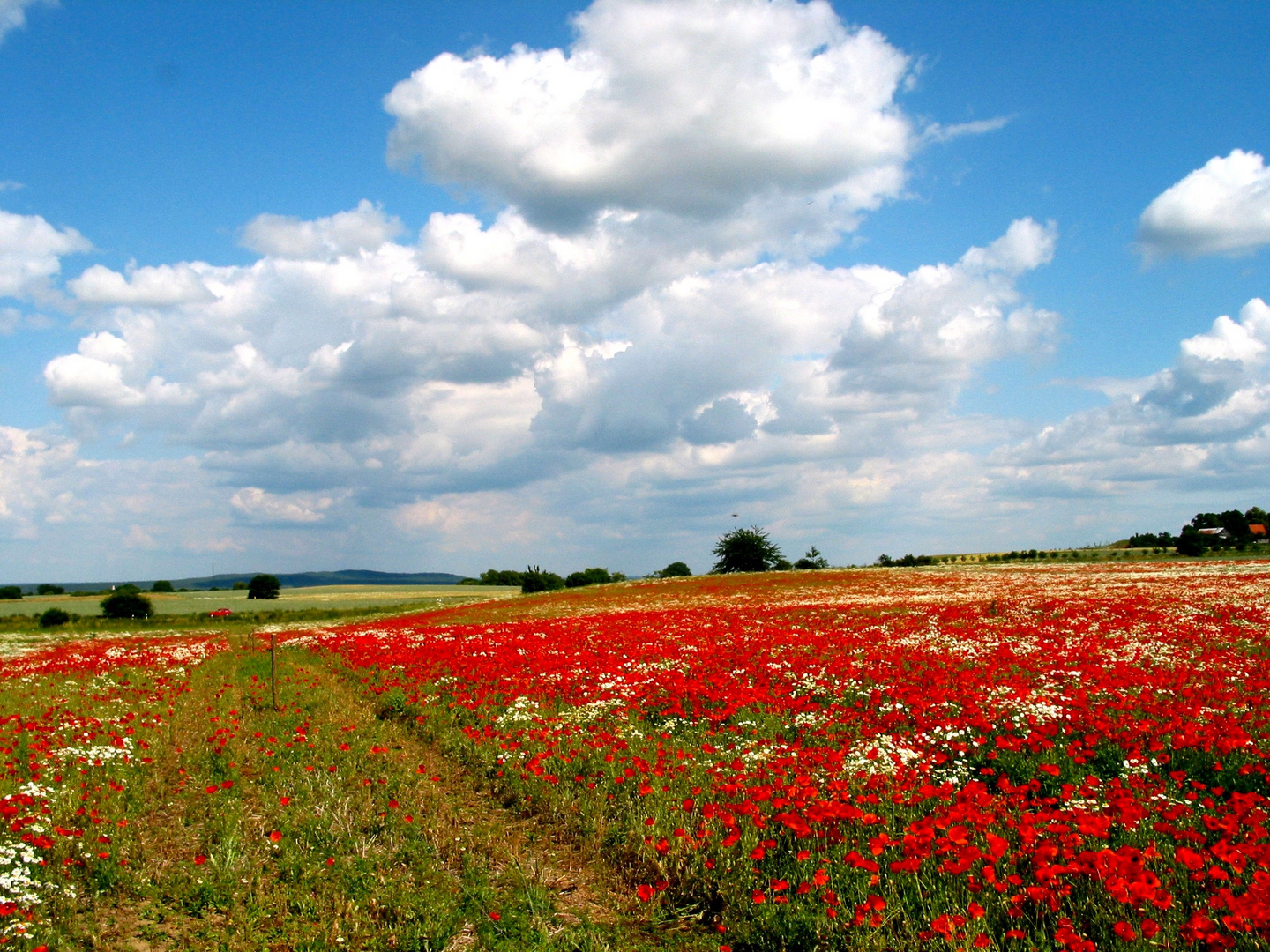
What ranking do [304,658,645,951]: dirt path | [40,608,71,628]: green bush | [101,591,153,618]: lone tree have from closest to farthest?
1. [304,658,645,951]: dirt path
2. [40,608,71,628]: green bush
3. [101,591,153,618]: lone tree

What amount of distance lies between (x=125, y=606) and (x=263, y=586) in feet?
119

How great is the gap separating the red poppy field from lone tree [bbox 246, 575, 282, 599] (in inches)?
3270

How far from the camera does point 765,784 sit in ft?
27.2

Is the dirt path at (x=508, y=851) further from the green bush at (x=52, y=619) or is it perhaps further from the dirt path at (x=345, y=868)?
the green bush at (x=52, y=619)

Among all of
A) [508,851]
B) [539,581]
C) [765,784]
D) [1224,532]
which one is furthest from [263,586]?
[1224,532]

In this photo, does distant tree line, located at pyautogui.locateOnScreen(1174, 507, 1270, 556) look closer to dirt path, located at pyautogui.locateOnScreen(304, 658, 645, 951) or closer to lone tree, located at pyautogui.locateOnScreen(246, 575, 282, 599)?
dirt path, located at pyautogui.locateOnScreen(304, 658, 645, 951)

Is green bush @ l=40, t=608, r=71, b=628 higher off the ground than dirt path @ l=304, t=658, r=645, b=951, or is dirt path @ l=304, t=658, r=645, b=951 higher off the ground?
dirt path @ l=304, t=658, r=645, b=951

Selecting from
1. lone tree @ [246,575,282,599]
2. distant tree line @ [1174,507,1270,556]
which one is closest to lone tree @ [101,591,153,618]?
lone tree @ [246,575,282,599]

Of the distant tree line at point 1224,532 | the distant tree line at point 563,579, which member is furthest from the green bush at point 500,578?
the distant tree line at point 1224,532

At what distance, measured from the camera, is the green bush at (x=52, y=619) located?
5366cm

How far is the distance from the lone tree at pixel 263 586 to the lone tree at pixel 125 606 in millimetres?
34215

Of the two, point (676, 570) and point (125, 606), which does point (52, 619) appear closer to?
point (125, 606)

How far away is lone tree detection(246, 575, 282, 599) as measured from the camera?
96.1 metres

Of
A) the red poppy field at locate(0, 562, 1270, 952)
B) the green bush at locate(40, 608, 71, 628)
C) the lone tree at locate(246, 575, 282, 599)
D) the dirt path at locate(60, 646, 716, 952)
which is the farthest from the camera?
the lone tree at locate(246, 575, 282, 599)
